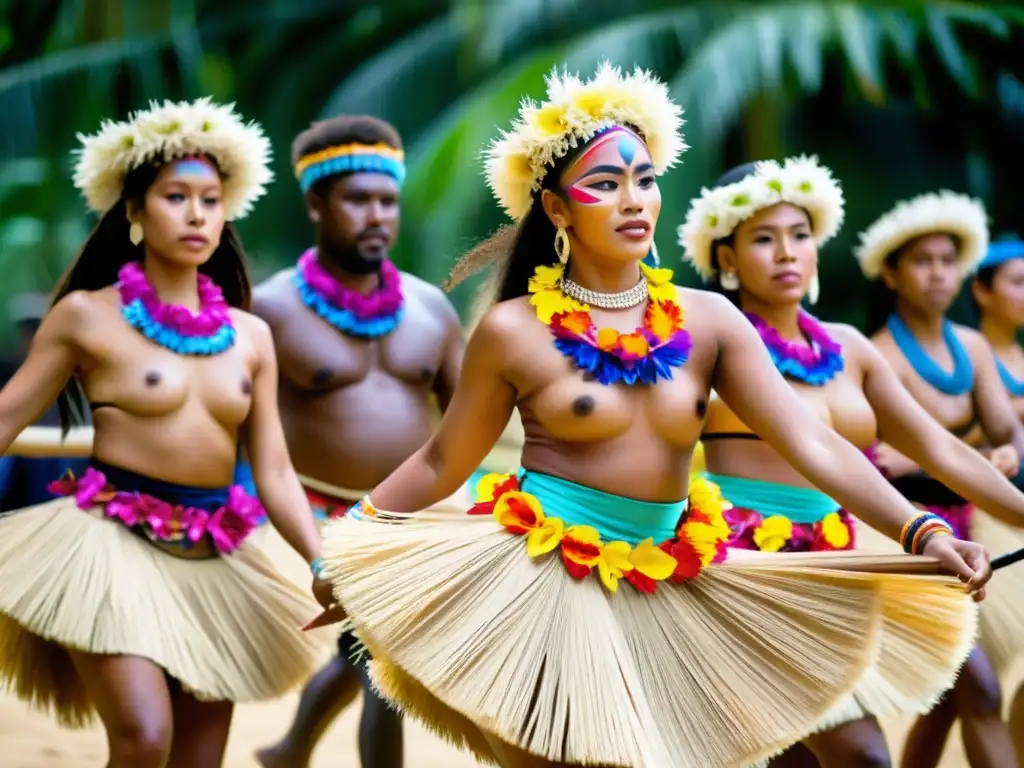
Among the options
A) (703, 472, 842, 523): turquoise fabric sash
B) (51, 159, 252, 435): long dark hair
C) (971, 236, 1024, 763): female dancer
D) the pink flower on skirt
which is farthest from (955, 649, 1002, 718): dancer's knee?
(51, 159, 252, 435): long dark hair

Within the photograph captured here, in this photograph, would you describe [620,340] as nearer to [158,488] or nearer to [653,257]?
[653,257]

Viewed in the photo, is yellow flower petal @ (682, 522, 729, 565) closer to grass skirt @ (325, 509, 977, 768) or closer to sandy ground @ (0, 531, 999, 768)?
grass skirt @ (325, 509, 977, 768)

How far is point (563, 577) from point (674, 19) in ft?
30.7

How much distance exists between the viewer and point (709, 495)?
316cm

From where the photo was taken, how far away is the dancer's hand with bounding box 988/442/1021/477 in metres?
4.59

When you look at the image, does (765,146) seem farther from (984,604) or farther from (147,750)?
(147,750)

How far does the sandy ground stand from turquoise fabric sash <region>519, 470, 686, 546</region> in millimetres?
2631

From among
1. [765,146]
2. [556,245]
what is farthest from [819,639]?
[765,146]

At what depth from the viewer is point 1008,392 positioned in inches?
210

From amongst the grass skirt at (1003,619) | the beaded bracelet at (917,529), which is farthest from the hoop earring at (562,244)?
the grass skirt at (1003,619)

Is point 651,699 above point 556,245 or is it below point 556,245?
below

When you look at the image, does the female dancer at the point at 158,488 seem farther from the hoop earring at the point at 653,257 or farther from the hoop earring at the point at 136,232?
the hoop earring at the point at 653,257

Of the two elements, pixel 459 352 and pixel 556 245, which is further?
pixel 459 352

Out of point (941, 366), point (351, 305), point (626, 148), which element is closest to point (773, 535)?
point (626, 148)
